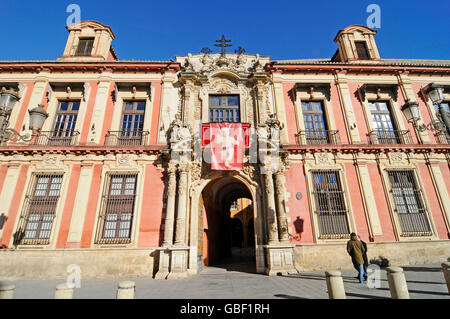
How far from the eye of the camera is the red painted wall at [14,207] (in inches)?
345

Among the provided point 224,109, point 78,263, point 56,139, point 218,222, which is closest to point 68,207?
point 78,263

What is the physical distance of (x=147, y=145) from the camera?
10203mm

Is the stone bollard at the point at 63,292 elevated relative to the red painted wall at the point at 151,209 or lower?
lower

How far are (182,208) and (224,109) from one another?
18.9 ft

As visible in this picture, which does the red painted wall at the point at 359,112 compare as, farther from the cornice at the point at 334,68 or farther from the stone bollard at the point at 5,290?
the stone bollard at the point at 5,290

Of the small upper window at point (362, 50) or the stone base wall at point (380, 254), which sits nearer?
the stone base wall at point (380, 254)

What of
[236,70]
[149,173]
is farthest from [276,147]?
[149,173]

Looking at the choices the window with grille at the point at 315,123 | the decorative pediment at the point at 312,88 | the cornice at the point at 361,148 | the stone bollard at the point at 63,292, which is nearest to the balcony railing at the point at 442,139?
the cornice at the point at 361,148

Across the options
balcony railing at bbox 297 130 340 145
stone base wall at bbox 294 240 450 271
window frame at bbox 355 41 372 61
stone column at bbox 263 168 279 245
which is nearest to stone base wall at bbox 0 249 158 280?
stone column at bbox 263 168 279 245

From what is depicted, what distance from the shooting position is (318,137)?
1097 centimetres

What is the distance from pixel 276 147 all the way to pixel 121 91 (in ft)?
29.8

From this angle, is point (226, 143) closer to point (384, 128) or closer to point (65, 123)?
point (65, 123)

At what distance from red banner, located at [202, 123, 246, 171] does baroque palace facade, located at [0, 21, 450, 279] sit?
332 mm

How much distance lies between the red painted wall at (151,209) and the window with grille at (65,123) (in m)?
4.50
